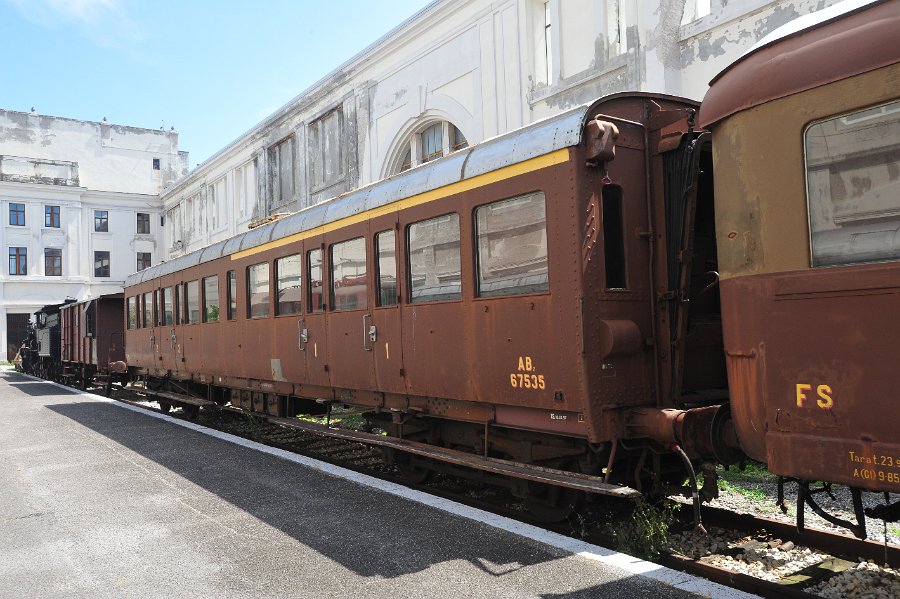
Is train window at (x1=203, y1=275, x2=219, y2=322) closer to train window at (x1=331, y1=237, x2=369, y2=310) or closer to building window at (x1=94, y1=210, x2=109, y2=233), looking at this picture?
train window at (x1=331, y1=237, x2=369, y2=310)

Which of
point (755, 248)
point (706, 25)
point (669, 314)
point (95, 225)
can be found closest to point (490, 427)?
point (669, 314)

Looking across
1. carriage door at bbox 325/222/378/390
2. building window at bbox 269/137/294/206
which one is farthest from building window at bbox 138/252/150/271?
carriage door at bbox 325/222/378/390

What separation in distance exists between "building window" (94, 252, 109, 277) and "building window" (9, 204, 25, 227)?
15.8 feet

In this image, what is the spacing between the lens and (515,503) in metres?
6.69

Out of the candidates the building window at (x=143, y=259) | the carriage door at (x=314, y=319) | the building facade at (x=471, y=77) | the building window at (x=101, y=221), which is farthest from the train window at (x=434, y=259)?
the building window at (x=101, y=221)

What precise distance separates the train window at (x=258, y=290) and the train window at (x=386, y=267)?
3.33 m

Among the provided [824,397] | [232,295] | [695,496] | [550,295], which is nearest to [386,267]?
[550,295]

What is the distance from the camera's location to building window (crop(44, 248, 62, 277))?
4705cm

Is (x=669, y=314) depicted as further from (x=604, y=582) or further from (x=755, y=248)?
(x=604, y=582)

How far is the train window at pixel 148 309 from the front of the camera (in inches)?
632

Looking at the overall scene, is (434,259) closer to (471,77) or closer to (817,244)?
(817,244)

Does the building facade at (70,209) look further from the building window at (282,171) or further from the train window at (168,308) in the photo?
the train window at (168,308)

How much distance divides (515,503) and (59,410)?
13.1m

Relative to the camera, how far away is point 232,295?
1165 cm
